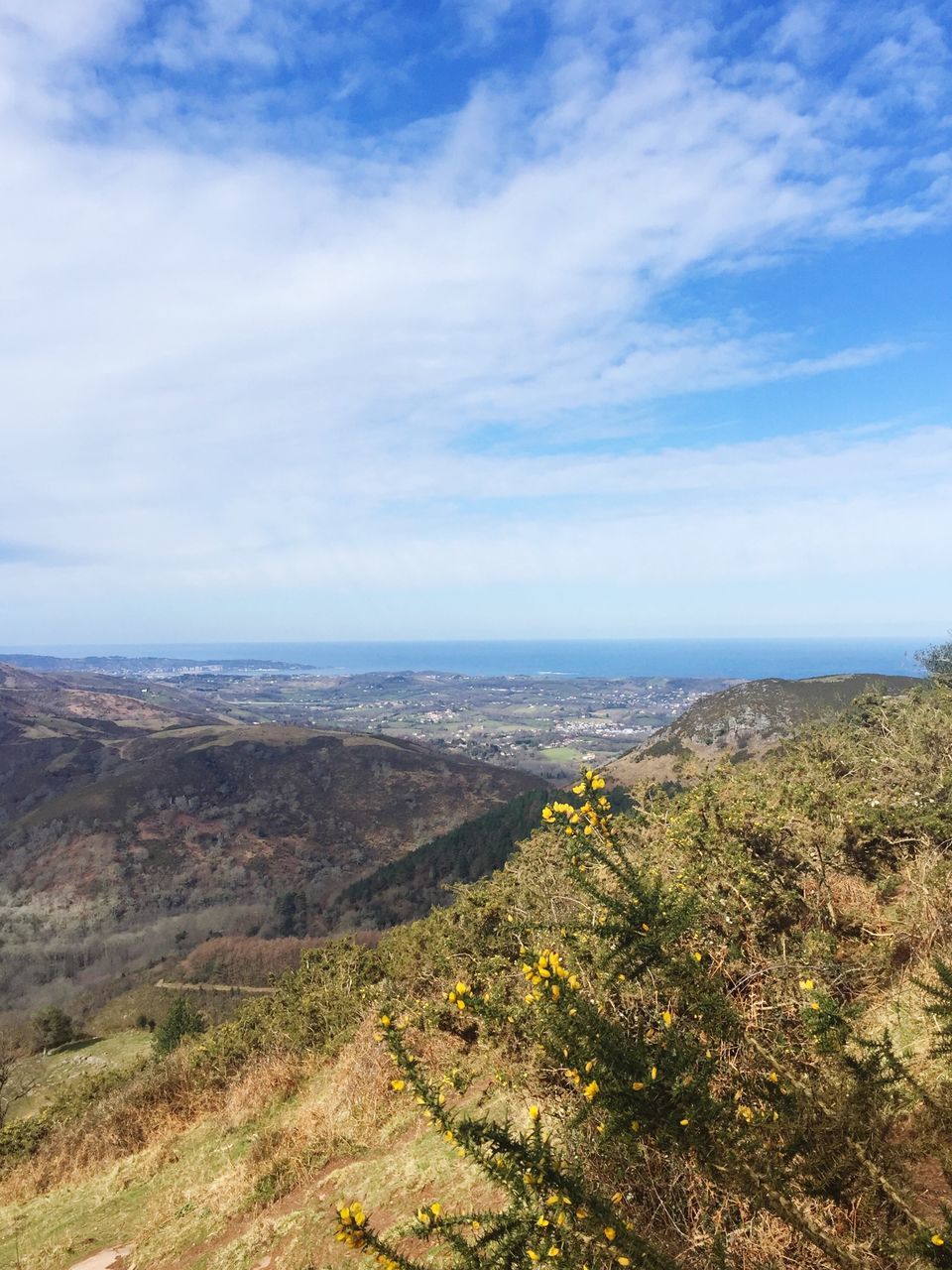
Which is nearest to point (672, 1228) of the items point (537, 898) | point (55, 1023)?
point (537, 898)

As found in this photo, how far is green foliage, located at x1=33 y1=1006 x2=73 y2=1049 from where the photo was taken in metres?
40.4

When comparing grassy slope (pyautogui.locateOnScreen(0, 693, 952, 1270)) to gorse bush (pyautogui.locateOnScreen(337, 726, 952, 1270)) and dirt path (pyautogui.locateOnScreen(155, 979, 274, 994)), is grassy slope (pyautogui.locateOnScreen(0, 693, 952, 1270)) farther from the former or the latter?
dirt path (pyautogui.locateOnScreen(155, 979, 274, 994))

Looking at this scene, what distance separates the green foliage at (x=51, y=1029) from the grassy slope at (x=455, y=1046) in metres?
36.1

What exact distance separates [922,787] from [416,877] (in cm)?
6240

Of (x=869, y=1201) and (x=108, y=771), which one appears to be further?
(x=108, y=771)

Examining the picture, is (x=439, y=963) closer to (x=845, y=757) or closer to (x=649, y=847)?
(x=649, y=847)

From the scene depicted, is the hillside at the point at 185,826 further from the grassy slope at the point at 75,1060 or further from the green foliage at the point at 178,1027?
the green foliage at the point at 178,1027

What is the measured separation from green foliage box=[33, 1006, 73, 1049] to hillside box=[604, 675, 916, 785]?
50.9m

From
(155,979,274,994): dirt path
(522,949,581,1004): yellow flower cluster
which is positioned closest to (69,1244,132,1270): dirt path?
(522,949,581,1004): yellow flower cluster

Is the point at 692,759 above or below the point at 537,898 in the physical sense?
above

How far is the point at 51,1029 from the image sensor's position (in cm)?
4069

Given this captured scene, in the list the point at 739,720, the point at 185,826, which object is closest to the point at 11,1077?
the point at 185,826

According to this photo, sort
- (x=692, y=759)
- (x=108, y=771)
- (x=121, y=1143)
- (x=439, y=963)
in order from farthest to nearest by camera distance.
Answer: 1. (x=108, y=771)
2. (x=692, y=759)
3. (x=439, y=963)
4. (x=121, y=1143)

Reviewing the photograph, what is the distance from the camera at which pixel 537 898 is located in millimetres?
10867
